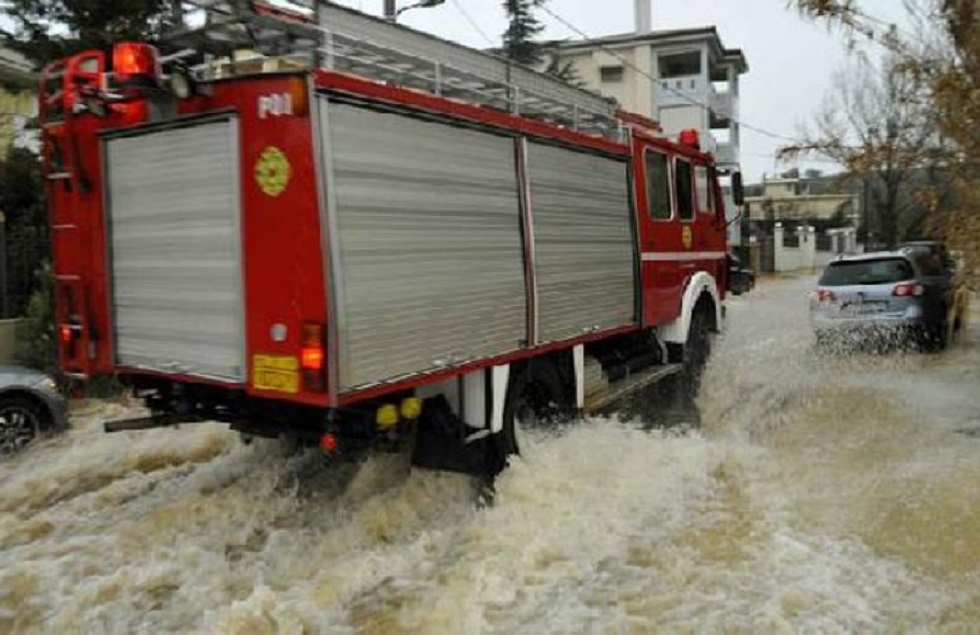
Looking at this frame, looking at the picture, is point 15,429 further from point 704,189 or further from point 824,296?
point 824,296

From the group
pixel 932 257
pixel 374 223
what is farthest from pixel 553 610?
pixel 932 257

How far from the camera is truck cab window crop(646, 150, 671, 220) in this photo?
872 centimetres

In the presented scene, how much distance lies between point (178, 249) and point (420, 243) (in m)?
1.46

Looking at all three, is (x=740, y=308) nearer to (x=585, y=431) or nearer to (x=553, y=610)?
(x=585, y=431)

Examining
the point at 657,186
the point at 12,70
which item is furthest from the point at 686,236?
the point at 12,70

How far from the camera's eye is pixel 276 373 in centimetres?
504

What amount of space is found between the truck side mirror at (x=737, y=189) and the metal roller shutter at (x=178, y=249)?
7.00m

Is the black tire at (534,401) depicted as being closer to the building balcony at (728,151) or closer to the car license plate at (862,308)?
the car license plate at (862,308)

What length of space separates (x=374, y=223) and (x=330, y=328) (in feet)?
2.16

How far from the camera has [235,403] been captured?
6.02 metres

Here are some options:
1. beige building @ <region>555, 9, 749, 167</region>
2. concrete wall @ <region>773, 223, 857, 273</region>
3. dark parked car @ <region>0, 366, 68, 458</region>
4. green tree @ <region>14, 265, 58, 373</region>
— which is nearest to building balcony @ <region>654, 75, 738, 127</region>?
beige building @ <region>555, 9, 749, 167</region>

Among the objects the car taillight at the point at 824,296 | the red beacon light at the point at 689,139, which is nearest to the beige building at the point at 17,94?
the red beacon light at the point at 689,139

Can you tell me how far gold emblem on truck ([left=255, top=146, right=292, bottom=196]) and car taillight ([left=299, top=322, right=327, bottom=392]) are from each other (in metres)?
0.74

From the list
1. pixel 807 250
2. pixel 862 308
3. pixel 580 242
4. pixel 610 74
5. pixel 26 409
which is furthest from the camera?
pixel 807 250
